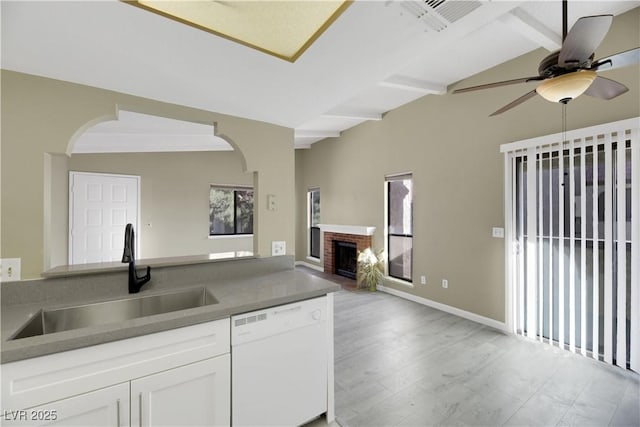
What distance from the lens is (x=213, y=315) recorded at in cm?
134

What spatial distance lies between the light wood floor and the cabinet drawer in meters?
1.19

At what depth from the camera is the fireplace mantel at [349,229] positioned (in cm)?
511

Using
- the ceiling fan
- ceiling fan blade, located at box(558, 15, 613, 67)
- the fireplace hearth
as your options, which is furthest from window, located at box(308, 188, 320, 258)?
ceiling fan blade, located at box(558, 15, 613, 67)

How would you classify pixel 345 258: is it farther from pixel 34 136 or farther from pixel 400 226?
pixel 34 136

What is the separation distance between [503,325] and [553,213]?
138 centimetres

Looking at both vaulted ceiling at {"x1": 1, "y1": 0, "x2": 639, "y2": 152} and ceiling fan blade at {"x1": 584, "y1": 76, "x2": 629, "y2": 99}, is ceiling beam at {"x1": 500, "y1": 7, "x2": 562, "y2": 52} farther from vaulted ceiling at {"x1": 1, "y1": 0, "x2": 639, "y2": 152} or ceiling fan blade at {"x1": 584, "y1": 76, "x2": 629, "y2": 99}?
ceiling fan blade at {"x1": 584, "y1": 76, "x2": 629, "y2": 99}

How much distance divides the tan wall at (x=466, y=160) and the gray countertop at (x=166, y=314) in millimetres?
2543

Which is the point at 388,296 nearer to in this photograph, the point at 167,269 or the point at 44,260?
the point at 167,269

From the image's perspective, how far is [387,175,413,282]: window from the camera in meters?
4.55

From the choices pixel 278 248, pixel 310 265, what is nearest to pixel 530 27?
pixel 278 248

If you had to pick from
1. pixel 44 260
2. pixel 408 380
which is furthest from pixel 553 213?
pixel 44 260

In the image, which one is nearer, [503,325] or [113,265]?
[113,265]

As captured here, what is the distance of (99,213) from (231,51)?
4479 mm

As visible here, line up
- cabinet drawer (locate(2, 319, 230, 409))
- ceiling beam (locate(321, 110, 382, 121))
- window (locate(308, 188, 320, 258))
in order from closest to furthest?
cabinet drawer (locate(2, 319, 230, 409)), ceiling beam (locate(321, 110, 382, 121)), window (locate(308, 188, 320, 258))
